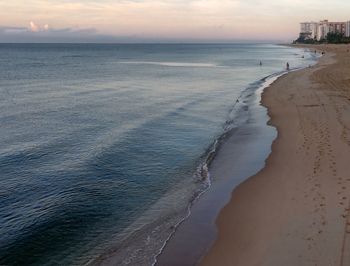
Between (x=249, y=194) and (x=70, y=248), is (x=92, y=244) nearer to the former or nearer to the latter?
(x=70, y=248)

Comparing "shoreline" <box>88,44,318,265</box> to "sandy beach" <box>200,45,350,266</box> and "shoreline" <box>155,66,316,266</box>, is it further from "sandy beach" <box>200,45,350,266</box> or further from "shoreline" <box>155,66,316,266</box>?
"sandy beach" <box>200,45,350,266</box>

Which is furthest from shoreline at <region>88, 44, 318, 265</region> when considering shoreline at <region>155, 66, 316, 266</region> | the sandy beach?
the sandy beach

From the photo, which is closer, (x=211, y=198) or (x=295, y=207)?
(x=295, y=207)

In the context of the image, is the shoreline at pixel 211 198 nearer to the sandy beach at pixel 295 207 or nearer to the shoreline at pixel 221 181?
the shoreline at pixel 221 181

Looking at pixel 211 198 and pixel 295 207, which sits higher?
pixel 295 207

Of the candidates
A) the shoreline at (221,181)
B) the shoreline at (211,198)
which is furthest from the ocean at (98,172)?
the shoreline at (221,181)

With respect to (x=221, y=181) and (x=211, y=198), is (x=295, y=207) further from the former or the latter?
(x=221, y=181)

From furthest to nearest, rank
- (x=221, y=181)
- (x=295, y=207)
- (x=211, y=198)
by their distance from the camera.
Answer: (x=221, y=181), (x=211, y=198), (x=295, y=207)

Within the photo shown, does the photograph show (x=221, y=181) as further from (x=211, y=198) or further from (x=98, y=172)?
(x=98, y=172)

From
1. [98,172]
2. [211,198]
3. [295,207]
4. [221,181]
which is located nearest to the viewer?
[295,207]

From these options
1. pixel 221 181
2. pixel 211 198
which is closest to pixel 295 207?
pixel 211 198
